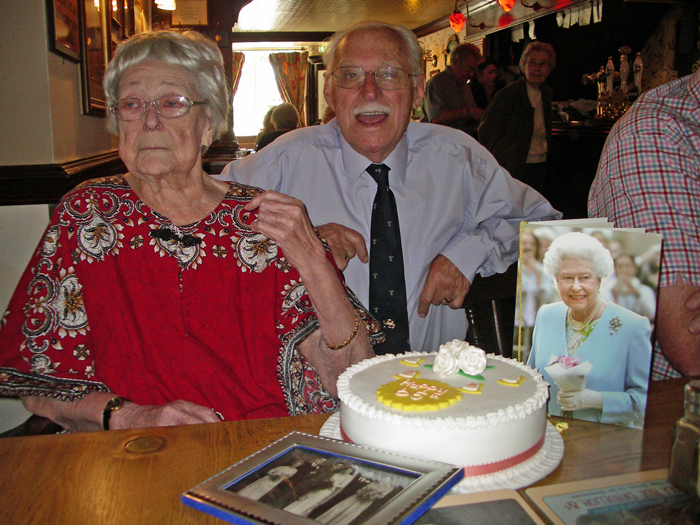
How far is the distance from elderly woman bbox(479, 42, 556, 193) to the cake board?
411cm

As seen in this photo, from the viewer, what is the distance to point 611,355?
85 cm

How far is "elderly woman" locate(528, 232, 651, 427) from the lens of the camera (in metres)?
0.85

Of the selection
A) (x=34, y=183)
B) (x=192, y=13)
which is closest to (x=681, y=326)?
(x=34, y=183)

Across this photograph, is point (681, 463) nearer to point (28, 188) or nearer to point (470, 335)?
point (470, 335)

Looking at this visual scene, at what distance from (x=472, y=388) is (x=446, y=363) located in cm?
6

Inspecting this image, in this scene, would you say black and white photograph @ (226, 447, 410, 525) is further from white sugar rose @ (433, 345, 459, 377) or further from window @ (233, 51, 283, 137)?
window @ (233, 51, 283, 137)

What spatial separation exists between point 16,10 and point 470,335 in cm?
188

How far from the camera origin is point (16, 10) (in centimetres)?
193

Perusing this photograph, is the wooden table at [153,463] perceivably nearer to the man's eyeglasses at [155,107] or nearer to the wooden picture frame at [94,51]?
the man's eyeglasses at [155,107]

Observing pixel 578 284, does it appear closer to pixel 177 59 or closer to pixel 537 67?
pixel 177 59

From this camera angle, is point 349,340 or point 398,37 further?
point 398,37

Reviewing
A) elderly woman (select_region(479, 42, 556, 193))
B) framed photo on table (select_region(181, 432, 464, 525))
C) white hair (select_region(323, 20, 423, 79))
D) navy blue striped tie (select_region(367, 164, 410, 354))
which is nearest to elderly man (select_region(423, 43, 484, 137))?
elderly woman (select_region(479, 42, 556, 193))

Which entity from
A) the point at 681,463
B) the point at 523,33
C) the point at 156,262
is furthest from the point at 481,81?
the point at 681,463

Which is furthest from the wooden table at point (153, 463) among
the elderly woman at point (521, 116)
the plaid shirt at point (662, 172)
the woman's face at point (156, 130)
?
the elderly woman at point (521, 116)
